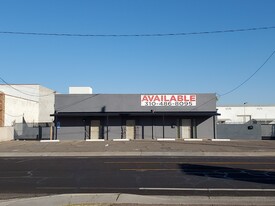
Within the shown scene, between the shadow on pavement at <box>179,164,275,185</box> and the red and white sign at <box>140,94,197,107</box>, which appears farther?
the red and white sign at <box>140,94,197,107</box>

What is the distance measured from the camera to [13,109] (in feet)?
186

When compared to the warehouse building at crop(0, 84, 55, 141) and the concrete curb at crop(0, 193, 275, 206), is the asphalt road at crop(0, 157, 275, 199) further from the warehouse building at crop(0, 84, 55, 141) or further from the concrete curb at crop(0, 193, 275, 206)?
the warehouse building at crop(0, 84, 55, 141)

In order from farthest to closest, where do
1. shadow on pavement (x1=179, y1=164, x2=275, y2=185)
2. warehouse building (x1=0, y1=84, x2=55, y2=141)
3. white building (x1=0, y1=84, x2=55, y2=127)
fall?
1. white building (x1=0, y1=84, x2=55, y2=127)
2. warehouse building (x1=0, y1=84, x2=55, y2=141)
3. shadow on pavement (x1=179, y1=164, x2=275, y2=185)

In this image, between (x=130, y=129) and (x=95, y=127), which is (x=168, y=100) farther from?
(x=95, y=127)

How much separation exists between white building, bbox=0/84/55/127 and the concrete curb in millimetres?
46757

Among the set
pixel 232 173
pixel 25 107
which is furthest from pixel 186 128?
pixel 25 107

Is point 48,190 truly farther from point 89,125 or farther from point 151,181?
point 89,125

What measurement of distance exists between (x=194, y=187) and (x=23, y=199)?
4863 mm

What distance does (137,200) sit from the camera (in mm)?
9398

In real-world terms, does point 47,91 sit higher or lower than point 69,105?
higher

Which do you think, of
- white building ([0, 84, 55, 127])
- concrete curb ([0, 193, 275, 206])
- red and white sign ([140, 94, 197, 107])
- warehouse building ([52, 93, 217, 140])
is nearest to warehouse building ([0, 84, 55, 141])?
white building ([0, 84, 55, 127])

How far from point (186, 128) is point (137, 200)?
32552 mm

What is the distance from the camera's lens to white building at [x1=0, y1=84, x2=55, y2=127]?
5656 cm

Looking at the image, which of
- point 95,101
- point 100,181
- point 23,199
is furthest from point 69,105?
point 23,199
